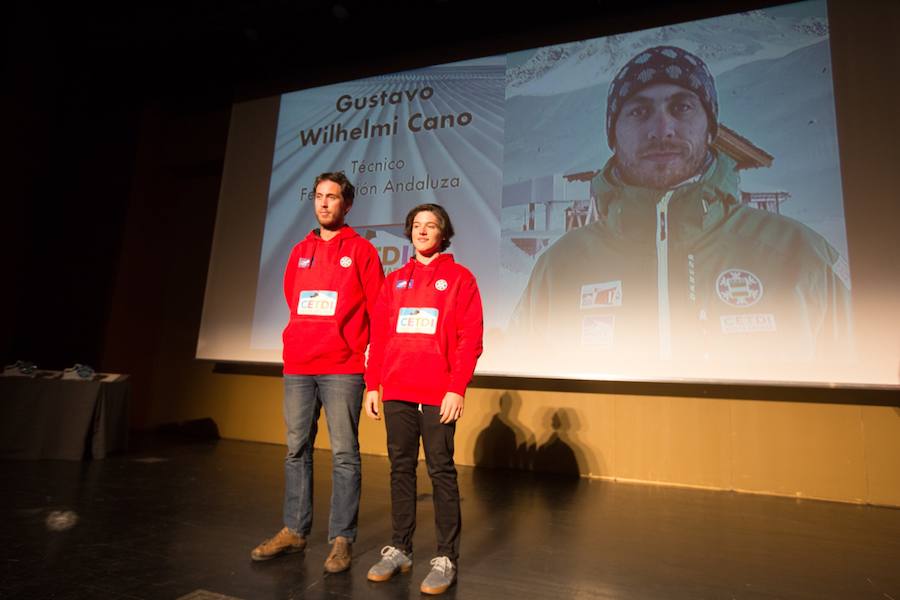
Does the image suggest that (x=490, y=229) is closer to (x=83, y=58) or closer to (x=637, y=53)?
(x=637, y=53)

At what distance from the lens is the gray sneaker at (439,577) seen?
4.78 ft

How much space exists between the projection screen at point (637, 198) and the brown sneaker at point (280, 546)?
1.75 m

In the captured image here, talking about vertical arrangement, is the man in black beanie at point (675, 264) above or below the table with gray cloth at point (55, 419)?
above

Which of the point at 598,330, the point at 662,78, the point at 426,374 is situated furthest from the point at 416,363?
the point at 662,78

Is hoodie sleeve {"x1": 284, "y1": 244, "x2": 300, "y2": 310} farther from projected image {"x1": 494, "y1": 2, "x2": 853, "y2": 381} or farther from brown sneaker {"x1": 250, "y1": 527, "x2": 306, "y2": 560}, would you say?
projected image {"x1": 494, "y1": 2, "x2": 853, "y2": 381}

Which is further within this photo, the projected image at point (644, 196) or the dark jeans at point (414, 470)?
the projected image at point (644, 196)

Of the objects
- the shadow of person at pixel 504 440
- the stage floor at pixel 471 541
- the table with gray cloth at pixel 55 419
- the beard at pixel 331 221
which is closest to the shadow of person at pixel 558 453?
the shadow of person at pixel 504 440

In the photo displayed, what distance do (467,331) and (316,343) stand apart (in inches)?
19.7

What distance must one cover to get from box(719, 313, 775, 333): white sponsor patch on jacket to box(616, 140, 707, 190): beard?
33.3 inches

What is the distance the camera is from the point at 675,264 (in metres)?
3.05

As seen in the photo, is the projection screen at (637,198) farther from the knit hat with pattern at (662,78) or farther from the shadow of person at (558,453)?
the shadow of person at (558,453)

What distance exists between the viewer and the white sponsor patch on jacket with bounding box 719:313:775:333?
2.83m

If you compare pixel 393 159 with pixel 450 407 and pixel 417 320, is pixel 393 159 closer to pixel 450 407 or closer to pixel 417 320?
pixel 417 320

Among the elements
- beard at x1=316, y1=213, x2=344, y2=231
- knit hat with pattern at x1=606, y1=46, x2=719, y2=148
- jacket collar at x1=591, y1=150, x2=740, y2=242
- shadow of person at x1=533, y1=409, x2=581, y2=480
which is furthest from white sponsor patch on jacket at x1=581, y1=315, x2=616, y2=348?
beard at x1=316, y1=213, x2=344, y2=231
